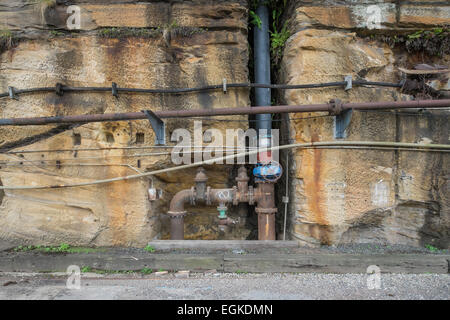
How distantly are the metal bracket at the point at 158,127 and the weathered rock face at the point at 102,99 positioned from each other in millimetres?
136

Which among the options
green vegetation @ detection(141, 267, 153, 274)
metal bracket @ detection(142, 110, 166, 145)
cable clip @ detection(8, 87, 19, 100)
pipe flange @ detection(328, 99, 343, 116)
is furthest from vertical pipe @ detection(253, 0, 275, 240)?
cable clip @ detection(8, 87, 19, 100)

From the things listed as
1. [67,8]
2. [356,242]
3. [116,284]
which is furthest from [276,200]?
[67,8]

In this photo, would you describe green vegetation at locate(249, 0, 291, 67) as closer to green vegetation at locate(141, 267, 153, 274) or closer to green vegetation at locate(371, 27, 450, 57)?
green vegetation at locate(371, 27, 450, 57)

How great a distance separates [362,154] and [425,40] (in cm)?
193

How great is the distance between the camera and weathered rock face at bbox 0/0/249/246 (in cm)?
383

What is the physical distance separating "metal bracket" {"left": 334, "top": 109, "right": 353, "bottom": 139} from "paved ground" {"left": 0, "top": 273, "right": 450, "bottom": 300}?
1.81 m

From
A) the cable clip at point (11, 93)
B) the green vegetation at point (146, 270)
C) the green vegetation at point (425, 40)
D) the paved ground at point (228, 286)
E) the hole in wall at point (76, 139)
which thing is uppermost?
the green vegetation at point (425, 40)

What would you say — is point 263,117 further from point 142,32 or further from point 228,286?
point 228,286

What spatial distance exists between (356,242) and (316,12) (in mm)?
3333

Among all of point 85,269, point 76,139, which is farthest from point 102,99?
point 85,269

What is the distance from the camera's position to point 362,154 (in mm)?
3672

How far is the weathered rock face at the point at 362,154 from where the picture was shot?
3645 mm

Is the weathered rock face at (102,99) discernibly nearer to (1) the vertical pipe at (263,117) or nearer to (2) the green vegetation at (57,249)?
(2) the green vegetation at (57,249)

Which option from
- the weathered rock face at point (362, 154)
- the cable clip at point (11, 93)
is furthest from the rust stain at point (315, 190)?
the cable clip at point (11, 93)
